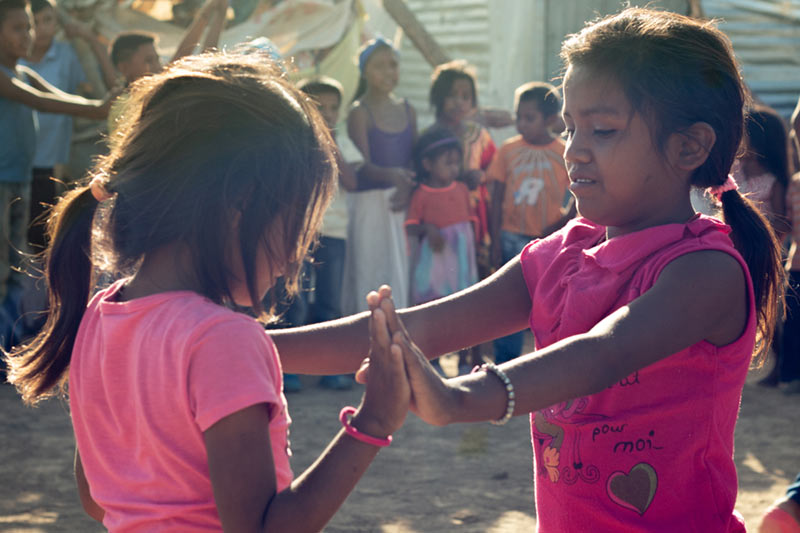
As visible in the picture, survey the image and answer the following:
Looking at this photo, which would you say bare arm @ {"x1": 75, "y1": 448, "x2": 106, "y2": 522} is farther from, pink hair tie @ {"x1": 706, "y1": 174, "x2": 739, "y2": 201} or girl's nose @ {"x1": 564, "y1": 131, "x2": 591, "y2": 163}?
pink hair tie @ {"x1": 706, "y1": 174, "x2": 739, "y2": 201}

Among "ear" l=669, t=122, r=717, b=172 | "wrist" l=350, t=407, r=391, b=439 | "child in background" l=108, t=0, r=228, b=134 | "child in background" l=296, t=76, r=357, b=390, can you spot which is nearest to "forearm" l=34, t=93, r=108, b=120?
"child in background" l=108, t=0, r=228, b=134

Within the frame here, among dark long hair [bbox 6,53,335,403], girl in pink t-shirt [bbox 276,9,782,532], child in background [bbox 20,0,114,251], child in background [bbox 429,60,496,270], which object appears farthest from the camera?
child in background [bbox 20,0,114,251]

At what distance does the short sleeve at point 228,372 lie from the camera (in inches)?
55.4

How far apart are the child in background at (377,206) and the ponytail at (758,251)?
4880mm

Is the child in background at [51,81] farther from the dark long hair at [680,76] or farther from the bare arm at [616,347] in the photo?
the bare arm at [616,347]

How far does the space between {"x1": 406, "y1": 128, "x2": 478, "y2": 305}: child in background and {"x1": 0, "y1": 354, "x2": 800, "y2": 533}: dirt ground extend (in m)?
1.12

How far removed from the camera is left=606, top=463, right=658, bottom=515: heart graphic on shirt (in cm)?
175

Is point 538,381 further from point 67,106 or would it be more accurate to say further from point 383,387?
point 67,106

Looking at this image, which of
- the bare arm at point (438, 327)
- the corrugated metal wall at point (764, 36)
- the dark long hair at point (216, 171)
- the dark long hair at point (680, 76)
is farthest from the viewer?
the corrugated metal wall at point (764, 36)

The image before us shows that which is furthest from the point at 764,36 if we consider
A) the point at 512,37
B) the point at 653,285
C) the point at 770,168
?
the point at 653,285

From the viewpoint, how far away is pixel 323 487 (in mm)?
1441

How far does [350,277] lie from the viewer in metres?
7.01

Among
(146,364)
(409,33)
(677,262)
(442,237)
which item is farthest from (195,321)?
(409,33)

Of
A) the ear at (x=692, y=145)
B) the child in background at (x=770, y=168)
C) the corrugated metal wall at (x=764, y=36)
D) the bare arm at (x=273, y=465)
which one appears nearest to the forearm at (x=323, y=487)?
the bare arm at (x=273, y=465)
